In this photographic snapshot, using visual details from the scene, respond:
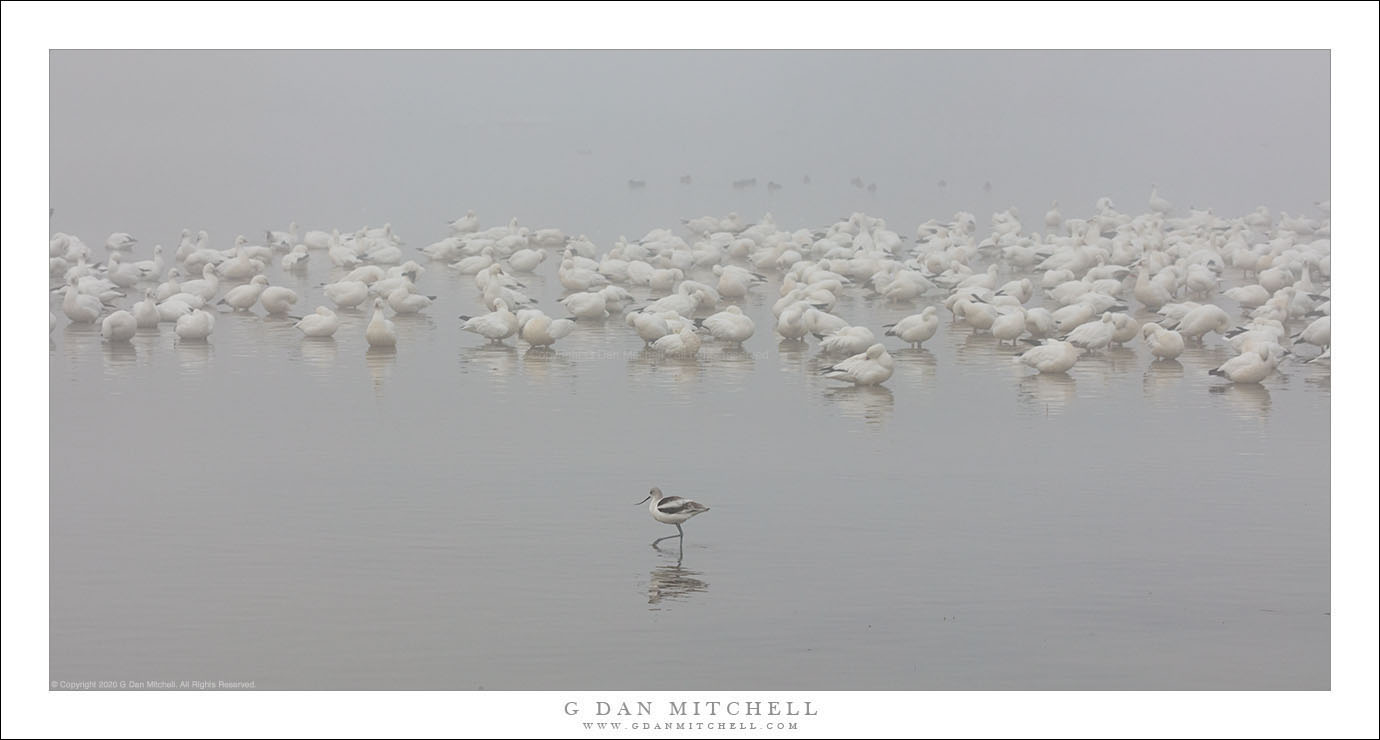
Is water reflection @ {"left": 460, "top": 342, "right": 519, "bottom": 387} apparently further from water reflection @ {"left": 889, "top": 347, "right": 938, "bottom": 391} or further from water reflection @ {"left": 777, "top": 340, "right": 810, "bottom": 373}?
water reflection @ {"left": 889, "top": 347, "right": 938, "bottom": 391}

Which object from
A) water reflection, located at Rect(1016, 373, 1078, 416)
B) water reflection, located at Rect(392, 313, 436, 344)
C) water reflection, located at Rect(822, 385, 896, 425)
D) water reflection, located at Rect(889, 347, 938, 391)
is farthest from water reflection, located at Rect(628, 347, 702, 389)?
water reflection, located at Rect(1016, 373, 1078, 416)

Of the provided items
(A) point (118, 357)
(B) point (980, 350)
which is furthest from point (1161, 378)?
(A) point (118, 357)

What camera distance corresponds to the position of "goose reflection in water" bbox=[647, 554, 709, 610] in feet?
31.9

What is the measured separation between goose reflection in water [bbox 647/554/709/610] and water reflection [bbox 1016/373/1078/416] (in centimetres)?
556

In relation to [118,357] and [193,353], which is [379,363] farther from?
[118,357]

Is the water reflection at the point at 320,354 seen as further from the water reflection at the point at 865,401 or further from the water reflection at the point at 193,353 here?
the water reflection at the point at 865,401

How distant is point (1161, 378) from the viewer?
16.6m

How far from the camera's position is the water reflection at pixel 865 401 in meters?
14.6

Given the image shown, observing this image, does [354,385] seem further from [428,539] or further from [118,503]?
[428,539]

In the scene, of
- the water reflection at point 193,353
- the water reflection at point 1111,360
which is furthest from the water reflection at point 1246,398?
the water reflection at point 193,353

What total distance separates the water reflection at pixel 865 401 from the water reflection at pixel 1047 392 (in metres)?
1.17

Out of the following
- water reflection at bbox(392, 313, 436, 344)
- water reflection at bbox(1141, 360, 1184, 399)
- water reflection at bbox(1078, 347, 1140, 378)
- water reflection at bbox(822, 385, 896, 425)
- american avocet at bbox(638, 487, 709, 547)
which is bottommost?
american avocet at bbox(638, 487, 709, 547)

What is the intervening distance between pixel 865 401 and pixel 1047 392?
1.74 metres

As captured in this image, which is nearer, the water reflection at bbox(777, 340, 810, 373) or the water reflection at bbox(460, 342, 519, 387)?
the water reflection at bbox(460, 342, 519, 387)
